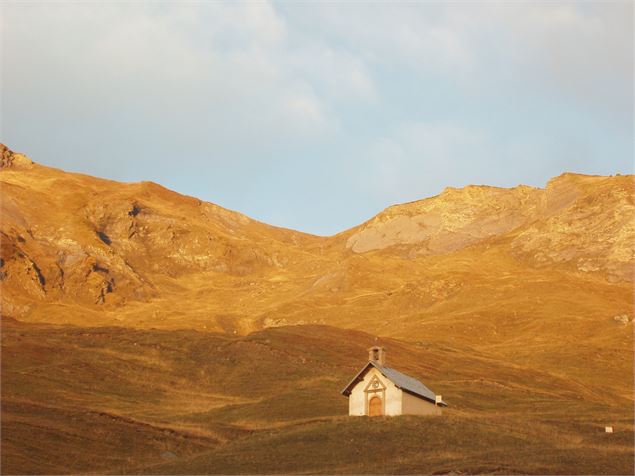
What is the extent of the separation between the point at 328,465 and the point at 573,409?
1365 inches

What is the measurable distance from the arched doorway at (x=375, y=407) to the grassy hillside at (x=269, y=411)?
2.71 m

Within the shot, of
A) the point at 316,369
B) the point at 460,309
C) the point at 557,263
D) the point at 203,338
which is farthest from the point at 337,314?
the point at 316,369

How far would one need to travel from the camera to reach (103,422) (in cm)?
5900

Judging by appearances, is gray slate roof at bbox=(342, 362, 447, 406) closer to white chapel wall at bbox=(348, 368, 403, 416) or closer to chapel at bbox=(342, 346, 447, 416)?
chapel at bbox=(342, 346, 447, 416)

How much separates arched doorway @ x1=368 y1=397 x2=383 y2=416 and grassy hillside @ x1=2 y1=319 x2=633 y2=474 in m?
2.71

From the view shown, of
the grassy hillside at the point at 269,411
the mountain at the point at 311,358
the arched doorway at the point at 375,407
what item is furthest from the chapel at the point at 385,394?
the mountain at the point at 311,358

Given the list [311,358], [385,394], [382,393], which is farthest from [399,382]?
[311,358]

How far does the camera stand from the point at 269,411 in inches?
2785

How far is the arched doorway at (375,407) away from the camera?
6094cm

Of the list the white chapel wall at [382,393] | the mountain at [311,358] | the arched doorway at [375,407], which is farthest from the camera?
the arched doorway at [375,407]

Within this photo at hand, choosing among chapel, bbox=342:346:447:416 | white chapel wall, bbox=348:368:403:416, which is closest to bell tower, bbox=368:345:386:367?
chapel, bbox=342:346:447:416

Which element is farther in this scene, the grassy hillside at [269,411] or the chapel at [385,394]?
the chapel at [385,394]

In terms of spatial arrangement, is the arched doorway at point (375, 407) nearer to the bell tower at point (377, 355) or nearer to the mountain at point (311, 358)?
the bell tower at point (377, 355)

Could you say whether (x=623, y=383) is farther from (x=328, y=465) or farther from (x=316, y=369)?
(x=328, y=465)
